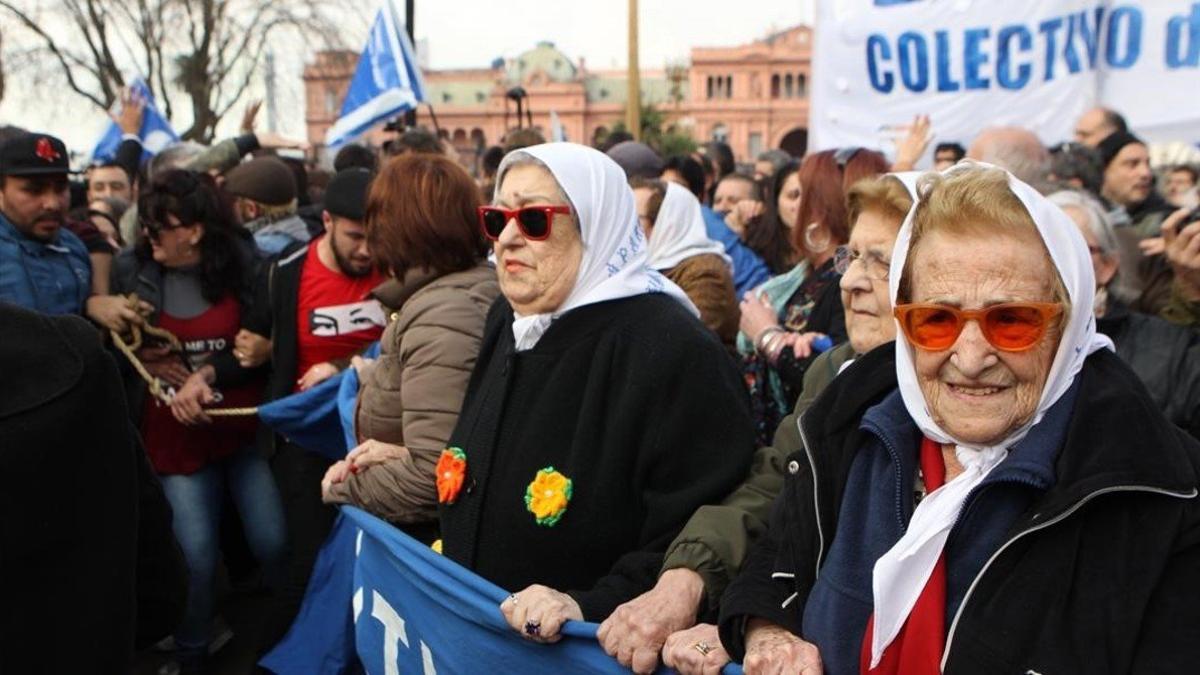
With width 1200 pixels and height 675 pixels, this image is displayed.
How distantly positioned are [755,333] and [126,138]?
7152 millimetres

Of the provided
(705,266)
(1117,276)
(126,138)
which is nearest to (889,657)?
(1117,276)

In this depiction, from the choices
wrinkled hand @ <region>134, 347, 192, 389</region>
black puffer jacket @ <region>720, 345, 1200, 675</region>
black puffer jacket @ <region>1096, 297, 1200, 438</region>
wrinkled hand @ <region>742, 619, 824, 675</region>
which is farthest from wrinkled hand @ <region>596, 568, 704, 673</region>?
wrinkled hand @ <region>134, 347, 192, 389</region>

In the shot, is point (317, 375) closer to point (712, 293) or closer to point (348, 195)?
point (348, 195)

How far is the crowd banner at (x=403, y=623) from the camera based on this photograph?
→ 2629 mm

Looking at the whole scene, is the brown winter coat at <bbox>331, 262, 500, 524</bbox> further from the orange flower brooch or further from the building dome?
the building dome

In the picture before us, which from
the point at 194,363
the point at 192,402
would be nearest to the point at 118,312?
the point at 194,363

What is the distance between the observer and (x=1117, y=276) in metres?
3.46

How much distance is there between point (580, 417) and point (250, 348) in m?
2.56

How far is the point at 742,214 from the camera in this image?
7262 mm

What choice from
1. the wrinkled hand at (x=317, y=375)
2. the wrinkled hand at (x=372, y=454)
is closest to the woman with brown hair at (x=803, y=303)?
the wrinkled hand at (x=372, y=454)

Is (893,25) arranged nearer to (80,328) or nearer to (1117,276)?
(1117,276)

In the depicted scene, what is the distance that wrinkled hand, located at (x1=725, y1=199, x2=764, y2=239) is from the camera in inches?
282

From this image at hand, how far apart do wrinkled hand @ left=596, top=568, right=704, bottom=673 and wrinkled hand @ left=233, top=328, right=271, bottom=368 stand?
2848 millimetres

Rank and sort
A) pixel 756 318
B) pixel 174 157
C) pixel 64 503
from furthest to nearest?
pixel 174 157 → pixel 756 318 → pixel 64 503
